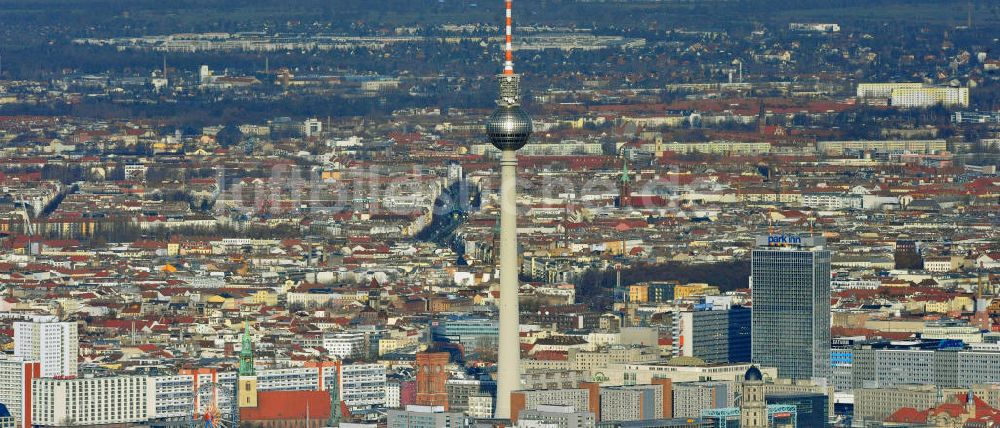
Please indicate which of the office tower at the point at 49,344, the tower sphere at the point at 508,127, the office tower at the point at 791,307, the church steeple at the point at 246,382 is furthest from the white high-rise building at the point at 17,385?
the office tower at the point at 791,307

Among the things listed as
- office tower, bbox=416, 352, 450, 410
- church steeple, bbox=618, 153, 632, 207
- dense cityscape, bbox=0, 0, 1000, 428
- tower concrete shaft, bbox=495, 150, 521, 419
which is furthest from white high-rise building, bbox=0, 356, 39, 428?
church steeple, bbox=618, 153, 632, 207

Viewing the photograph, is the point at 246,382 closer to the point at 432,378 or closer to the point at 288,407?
the point at 288,407

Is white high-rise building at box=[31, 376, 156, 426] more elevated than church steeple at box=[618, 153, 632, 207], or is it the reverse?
church steeple at box=[618, 153, 632, 207]

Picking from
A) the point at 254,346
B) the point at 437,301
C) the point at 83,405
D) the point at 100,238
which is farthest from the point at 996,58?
the point at 83,405

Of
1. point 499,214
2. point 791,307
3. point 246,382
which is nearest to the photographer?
point 246,382

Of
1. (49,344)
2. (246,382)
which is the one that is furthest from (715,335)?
(246,382)

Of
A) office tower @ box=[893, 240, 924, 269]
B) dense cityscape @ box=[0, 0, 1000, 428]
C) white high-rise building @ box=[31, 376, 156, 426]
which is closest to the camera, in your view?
white high-rise building @ box=[31, 376, 156, 426]

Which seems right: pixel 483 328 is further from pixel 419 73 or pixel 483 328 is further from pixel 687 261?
pixel 419 73

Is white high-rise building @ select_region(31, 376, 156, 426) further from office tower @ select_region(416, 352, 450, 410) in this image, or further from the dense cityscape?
office tower @ select_region(416, 352, 450, 410)
